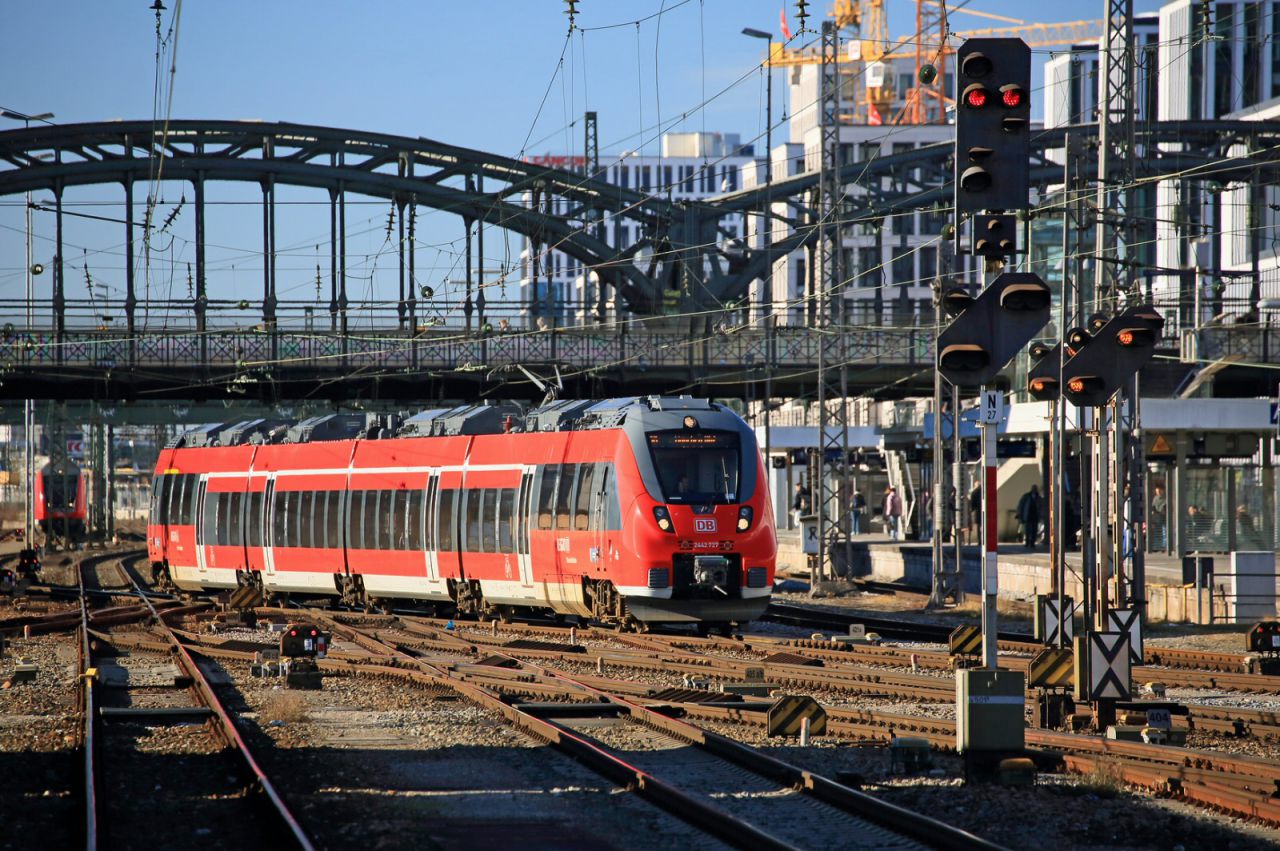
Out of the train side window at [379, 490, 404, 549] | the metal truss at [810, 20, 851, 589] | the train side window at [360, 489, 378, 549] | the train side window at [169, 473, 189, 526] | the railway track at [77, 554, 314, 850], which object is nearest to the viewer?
the railway track at [77, 554, 314, 850]

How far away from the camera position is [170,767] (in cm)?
1410

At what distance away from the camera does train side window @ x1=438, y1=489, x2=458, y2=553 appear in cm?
3044

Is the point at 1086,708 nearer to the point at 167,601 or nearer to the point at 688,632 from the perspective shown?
the point at 688,632

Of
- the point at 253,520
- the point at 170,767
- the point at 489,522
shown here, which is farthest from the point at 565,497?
the point at 253,520

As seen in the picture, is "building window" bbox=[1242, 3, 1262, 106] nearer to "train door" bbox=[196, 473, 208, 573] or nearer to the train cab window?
"train door" bbox=[196, 473, 208, 573]

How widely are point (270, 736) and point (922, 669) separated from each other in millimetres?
8677

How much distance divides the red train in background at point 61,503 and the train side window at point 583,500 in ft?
170

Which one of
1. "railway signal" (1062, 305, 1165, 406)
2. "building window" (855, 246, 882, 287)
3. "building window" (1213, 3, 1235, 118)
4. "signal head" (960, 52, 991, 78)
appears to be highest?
"building window" (1213, 3, 1235, 118)

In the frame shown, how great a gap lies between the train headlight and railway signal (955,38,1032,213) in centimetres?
1142

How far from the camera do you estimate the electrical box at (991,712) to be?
492 inches

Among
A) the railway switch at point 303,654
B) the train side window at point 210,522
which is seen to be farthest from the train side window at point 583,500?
the train side window at point 210,522

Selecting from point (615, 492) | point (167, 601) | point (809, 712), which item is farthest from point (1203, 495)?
point (809, 712)

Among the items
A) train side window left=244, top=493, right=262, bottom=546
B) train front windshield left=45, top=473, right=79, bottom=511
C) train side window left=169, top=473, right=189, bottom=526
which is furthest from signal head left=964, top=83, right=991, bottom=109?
train front windshield left=45, top=473, right=79, bottom=511

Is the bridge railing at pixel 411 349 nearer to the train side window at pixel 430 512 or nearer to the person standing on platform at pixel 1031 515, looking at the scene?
the person standing on platform at pixel 1031 515
